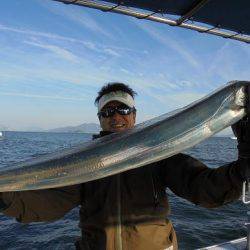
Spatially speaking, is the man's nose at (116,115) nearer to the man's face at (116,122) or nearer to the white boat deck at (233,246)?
the man's face at (116,122)

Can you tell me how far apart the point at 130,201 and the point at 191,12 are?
375 cm

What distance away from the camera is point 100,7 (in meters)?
5.72

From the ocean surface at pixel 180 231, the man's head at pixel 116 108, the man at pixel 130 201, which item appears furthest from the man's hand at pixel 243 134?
the ocean surface at pixel 180 231

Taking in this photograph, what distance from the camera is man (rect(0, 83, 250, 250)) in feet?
10.7

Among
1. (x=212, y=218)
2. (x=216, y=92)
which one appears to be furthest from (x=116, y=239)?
(x=212, y=218)

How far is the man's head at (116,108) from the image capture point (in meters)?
3.74

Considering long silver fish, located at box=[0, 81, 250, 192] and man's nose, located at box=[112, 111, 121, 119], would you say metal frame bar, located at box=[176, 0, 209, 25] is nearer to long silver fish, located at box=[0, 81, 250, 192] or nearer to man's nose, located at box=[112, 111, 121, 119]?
man's nose, located at box=[112, 111, 121, 119]

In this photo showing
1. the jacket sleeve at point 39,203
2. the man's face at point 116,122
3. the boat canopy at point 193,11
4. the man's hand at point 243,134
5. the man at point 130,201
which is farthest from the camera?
the boat canopy at point 193,11

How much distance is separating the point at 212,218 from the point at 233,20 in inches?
333

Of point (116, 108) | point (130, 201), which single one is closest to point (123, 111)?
point (116, 108)

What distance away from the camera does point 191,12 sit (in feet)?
20.1

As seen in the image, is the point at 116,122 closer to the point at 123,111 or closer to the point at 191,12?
the point at 123,111

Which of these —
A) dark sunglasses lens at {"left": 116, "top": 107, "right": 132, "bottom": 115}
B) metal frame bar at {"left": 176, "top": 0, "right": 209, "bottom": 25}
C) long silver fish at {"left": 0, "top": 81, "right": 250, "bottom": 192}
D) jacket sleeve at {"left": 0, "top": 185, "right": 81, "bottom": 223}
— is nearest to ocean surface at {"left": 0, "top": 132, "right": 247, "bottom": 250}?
metal frame bar at {"left": 176, "top": 0, "right": 209, "bottom": 25}

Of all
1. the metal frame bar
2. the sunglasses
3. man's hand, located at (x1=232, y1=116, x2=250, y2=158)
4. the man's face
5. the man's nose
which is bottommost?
man's hand, located at (x1=232, y1=116, x2=250, y2=158)
